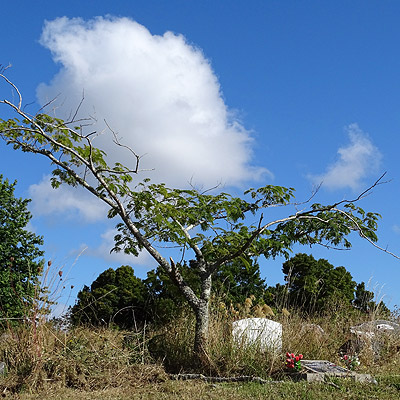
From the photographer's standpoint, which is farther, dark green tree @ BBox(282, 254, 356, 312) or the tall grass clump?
dark green tree @ BBox(282, 254, 356, 312)

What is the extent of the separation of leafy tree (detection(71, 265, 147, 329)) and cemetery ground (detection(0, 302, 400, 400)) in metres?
2.42

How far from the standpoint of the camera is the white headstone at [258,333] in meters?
7.86

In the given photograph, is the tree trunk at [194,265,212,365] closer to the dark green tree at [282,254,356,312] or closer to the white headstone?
the white headstone

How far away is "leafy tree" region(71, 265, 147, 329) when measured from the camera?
11820mm

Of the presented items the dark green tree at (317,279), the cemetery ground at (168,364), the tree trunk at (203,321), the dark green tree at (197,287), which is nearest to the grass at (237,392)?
the cemetery ground at (168,364)

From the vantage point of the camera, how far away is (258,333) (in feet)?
26.7

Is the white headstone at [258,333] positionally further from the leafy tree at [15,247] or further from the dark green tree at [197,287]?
the leafy tree at [15,247]

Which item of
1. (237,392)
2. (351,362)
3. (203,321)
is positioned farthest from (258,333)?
(237,392)

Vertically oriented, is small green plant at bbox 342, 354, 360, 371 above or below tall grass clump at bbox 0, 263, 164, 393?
above

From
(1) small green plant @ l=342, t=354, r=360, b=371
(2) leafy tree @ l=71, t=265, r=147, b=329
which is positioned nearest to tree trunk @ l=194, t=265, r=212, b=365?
(1) small green plant @ l=342, t=354, r=360, b=371

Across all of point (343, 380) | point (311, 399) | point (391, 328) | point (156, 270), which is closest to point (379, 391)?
point (343, 380)

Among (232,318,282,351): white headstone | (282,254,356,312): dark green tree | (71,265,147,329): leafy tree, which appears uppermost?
(282,254,356,312): dark green tree

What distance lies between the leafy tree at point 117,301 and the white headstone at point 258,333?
145 inches

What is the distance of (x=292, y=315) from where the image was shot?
9922 mm
